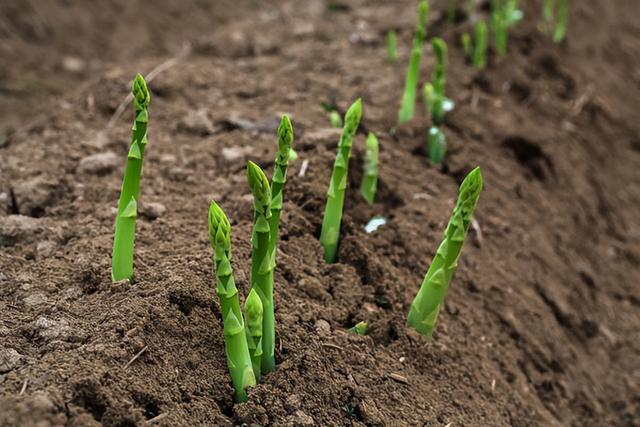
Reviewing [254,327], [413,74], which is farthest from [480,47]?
[254,327]

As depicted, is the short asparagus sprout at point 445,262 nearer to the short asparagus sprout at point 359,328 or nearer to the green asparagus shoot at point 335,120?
the short asparagus sprout at point 359,328

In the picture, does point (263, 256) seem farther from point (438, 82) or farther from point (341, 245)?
point (438, 82)

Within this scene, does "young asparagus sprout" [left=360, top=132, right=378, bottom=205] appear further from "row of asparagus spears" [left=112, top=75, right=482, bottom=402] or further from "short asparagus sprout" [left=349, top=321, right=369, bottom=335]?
"short asparagus sprout" [left=349, top=321, right=369, bottom=335]

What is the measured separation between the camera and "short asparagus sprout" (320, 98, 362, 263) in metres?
2.62

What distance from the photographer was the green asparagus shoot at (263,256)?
6.68ft

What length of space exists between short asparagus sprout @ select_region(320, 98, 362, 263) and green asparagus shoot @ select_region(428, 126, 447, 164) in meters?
0.97

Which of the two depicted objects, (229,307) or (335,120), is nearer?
(229,307)

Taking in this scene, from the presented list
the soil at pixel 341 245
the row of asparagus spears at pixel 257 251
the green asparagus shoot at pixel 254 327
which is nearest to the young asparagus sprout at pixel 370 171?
the soil at pixel 341 245

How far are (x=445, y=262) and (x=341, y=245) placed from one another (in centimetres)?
50

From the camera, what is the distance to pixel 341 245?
2881mm

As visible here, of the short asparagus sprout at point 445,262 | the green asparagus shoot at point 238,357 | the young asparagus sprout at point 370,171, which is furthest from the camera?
the young asparagus sprout at point 370,171

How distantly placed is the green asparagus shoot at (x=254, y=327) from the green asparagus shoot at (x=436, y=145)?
1749 millimetres

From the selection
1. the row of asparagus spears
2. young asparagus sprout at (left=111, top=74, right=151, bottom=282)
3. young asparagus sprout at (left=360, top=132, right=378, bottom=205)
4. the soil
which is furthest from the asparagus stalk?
young asparagus sprout at (left=111, top=74, right=151, bottom=282)

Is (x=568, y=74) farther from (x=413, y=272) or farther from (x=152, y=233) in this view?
(x=152, y=233)
